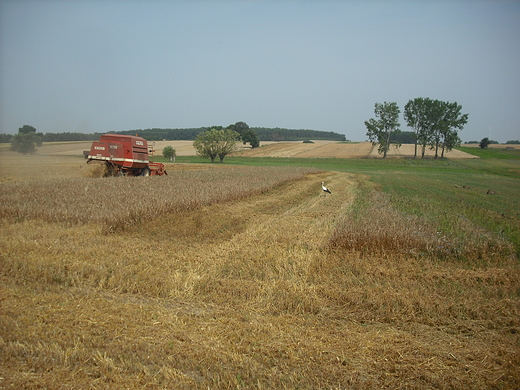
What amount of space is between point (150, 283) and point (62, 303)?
1398mm

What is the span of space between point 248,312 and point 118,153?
18561 mm

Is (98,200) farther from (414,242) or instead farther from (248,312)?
(414,242)

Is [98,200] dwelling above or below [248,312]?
above

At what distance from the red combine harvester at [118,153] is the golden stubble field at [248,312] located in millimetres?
12450

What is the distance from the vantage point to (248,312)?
5613 millimetres

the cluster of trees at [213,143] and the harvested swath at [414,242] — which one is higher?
the cluster of trees at [213,143]

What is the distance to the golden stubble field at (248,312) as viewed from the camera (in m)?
4.07

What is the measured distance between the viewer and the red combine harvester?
21.6 metres

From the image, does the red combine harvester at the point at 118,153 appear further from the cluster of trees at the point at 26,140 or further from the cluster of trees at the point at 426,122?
the cluster of trees at the point at 426,122

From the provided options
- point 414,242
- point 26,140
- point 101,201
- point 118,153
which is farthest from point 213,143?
point 414,242

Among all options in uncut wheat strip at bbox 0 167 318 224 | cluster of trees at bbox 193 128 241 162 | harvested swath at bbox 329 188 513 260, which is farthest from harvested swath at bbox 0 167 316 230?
cluster of trees at bbox 193 128 241 162

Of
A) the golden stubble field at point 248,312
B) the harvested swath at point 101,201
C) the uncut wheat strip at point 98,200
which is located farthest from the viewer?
the uncut wheat strip at point 98,200

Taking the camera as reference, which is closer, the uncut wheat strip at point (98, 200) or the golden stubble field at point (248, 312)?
the golden stubble field at point (248, 312)

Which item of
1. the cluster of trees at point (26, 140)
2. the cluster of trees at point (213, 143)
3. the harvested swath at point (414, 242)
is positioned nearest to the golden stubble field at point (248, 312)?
the harvested swath at point (414, 242)
